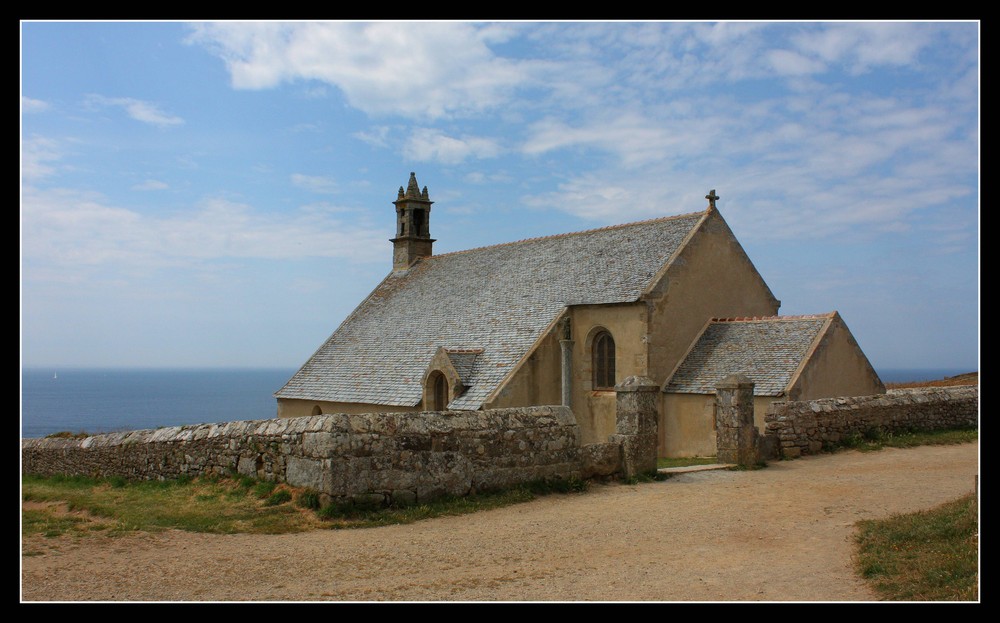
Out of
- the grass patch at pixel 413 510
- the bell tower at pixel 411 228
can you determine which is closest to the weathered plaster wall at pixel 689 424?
the grass patch at pixel 413 510

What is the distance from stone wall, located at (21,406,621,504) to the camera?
9914 millimetres

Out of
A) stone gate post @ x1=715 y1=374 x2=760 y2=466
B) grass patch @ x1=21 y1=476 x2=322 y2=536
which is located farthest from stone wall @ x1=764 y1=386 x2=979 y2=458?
grass patch @ x1=21 y1=476 x2=322 y2=536

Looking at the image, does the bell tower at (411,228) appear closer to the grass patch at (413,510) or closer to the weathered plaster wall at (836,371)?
the weathered plaster wall at (836,371)

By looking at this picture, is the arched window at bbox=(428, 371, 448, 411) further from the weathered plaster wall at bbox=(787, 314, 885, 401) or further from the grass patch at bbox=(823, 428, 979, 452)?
the grass patch at bbox=(823, 428, 979, 452)

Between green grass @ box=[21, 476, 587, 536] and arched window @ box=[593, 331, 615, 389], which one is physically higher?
arched window @ box=[593, 331, 615, 389]

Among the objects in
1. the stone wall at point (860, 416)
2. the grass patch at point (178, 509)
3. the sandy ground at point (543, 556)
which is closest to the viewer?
the sandy ground at point (543, 556)

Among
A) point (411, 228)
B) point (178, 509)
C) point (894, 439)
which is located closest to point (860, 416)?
point (894, 439)

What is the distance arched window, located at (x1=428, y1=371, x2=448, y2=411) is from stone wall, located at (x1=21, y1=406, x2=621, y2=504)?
35.2 ft

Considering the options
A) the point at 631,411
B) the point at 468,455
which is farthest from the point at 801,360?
the point at 468,455

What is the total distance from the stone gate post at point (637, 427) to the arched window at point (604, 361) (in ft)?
30.7

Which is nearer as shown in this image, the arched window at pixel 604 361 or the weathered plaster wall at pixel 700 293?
the weathered plaster wall at pixel 700 293

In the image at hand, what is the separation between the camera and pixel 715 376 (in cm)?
1975

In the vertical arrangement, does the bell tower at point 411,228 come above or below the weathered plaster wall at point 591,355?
above

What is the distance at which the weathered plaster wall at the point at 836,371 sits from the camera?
1833 centimetres
